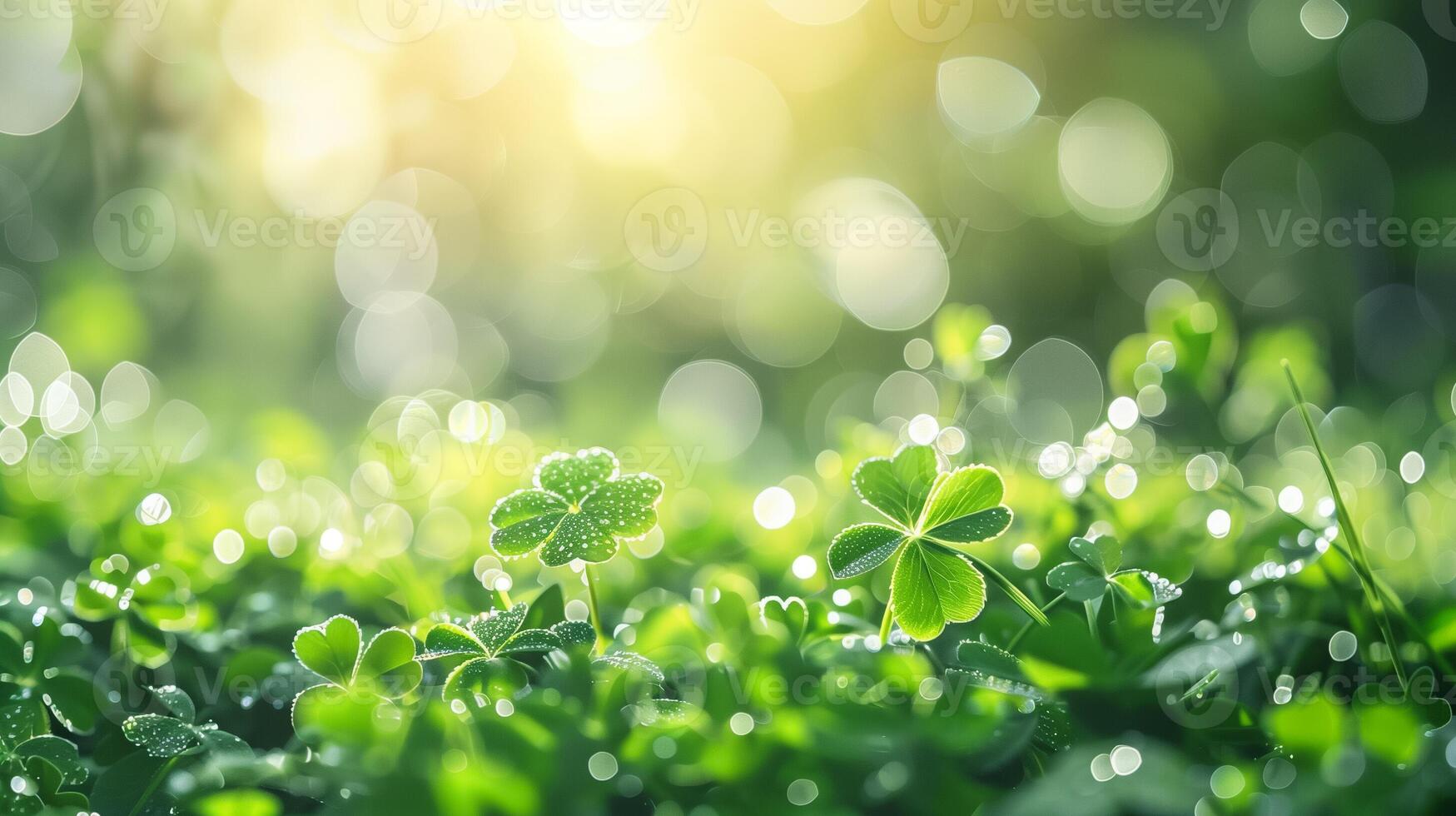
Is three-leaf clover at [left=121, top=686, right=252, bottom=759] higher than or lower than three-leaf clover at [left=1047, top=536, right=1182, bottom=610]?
lower

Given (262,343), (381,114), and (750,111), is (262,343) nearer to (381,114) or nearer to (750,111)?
(381,114)

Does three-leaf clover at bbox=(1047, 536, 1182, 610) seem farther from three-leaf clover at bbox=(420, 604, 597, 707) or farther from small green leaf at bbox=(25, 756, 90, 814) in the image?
small green leaf at bbox=(25, 756, 90, 814)

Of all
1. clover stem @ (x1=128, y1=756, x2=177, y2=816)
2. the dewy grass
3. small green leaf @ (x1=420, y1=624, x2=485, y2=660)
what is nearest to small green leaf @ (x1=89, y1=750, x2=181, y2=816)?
clover stem @ (x1=128, y1=756, x2=177, y2=816)

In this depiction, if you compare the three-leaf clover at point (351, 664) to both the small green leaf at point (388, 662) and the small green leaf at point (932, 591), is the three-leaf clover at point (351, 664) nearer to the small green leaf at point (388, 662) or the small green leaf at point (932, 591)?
the small green leaf at point (388, 662)

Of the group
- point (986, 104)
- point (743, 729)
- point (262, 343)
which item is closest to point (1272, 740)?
point (743, 729)

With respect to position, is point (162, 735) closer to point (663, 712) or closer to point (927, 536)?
point (663, 712)

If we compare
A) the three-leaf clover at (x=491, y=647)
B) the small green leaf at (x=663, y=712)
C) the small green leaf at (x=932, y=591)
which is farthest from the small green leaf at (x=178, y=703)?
the small green leaf at (x=932, y=591)

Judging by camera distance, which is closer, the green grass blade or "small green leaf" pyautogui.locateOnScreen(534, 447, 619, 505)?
the green grass blade
